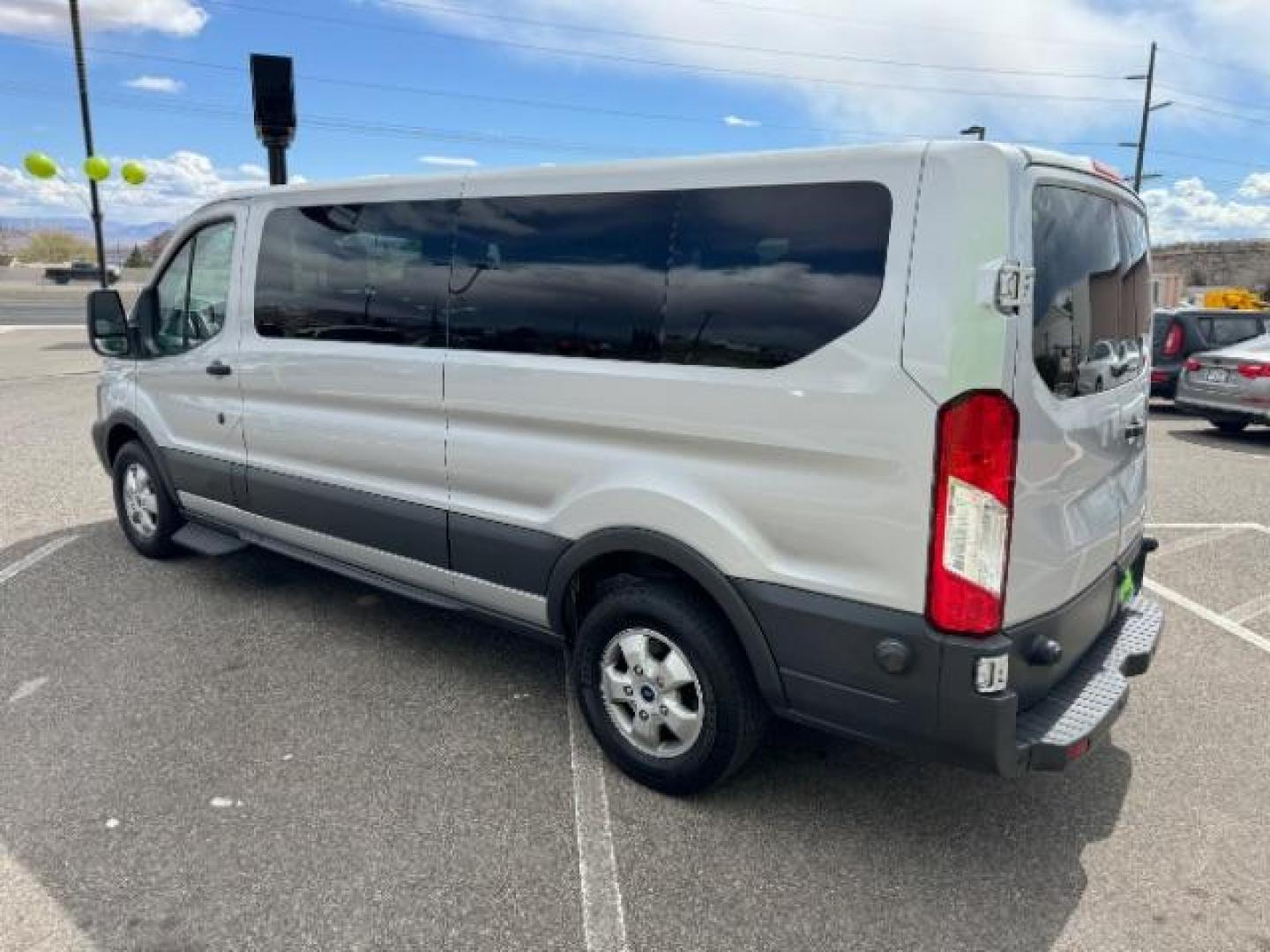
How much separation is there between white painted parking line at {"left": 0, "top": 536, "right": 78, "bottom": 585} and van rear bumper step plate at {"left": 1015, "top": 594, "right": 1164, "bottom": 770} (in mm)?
5135

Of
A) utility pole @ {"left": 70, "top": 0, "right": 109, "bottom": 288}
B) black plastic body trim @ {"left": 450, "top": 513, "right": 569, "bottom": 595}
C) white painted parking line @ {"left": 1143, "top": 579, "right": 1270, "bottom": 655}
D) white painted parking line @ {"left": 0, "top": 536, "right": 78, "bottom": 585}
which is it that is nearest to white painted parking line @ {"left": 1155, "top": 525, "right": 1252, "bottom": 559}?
white painted parking line @ {"left": 1143, "top": 579, "right": 1270, "bottom": 655}

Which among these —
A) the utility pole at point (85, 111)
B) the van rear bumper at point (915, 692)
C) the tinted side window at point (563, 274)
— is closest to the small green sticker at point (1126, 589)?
the van rear bumper at point (915, 692)

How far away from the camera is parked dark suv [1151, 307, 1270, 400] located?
38.9 ft

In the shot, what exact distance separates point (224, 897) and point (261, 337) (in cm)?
262

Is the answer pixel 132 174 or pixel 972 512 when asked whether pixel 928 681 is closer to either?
pixel 972 512

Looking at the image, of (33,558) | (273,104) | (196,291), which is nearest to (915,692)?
(196,291)

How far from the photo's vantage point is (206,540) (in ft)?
16.1

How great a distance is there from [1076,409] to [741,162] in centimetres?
119

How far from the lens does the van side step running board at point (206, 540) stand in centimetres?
479

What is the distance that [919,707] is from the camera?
2.46 m

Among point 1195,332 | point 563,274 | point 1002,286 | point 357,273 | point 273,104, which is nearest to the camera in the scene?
point 1002,286

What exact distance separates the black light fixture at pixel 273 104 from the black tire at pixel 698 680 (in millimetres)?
8203

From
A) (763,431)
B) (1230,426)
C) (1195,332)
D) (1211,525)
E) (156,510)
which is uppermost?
(1195,332)

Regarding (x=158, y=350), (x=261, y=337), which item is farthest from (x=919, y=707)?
(x=158, y=350)
